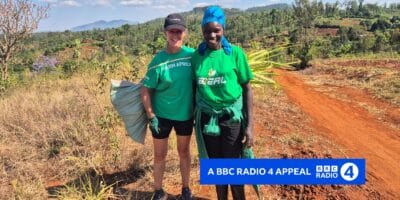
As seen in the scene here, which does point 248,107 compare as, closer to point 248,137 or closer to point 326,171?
point 248,137

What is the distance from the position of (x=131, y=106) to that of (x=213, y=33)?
1123 mm

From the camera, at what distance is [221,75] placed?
2.65m

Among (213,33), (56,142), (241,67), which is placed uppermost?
(213,33)

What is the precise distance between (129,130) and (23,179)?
126cm

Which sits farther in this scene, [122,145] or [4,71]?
[4,71]

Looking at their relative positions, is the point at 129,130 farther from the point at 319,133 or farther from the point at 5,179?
the point at 319,133

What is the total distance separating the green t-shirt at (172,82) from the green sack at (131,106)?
38cm

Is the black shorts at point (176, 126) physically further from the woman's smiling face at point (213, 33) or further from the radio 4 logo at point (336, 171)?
the radio 4 logo at point (336, 171)

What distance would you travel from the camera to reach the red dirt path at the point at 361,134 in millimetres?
4094

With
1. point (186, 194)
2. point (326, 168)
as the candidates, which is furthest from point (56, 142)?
point (326, 168)

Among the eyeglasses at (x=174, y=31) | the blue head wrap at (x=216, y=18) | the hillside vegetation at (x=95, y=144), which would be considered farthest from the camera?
the hillside vegetation at (x=95, y=144)

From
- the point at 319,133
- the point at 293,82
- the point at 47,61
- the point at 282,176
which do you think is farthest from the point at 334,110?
the point at 47,61

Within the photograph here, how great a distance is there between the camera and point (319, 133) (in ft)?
18.7

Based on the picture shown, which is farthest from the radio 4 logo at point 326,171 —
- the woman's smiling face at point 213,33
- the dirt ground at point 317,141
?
the woman's smiling face at point 213,33
